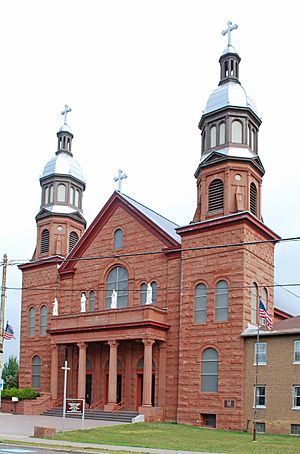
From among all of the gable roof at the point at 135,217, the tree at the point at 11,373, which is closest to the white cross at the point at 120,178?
the gable roof at the point at 135,217

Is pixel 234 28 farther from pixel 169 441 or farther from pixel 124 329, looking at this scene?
pixel 169 441

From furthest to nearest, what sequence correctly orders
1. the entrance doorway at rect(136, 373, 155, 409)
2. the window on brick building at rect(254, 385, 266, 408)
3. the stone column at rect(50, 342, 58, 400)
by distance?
the stone column at rect(50, 342, 58, 400) < the entrance doorway at rect(136, 373, 155, 409) < the window on brick building at rect(254, 385, 266, 408)

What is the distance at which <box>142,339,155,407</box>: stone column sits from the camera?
41500 mm

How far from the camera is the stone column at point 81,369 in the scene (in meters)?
45.3

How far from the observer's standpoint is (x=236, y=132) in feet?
146

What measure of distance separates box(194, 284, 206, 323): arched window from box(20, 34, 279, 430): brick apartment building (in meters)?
0.06

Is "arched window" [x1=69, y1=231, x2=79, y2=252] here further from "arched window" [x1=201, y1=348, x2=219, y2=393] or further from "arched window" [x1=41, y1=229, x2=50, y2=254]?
"arched window" [x1=201, y1=348, x2=219, y2=393]

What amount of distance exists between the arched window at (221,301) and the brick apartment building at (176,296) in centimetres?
7

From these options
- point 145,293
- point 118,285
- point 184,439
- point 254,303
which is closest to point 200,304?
point 254,303

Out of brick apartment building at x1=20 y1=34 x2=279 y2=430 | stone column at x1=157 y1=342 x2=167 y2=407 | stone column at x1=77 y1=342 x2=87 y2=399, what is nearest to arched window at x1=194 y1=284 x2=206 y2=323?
brick apartment building at x1=20 y1=34 x2=279 y2=430

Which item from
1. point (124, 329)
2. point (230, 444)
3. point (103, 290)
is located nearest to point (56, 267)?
point (103, 290)

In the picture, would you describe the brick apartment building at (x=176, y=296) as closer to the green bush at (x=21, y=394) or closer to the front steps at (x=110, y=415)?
the front steps at (x=110, y=415)

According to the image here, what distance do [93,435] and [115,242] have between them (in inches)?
758

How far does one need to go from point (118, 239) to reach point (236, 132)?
39.0 ft
